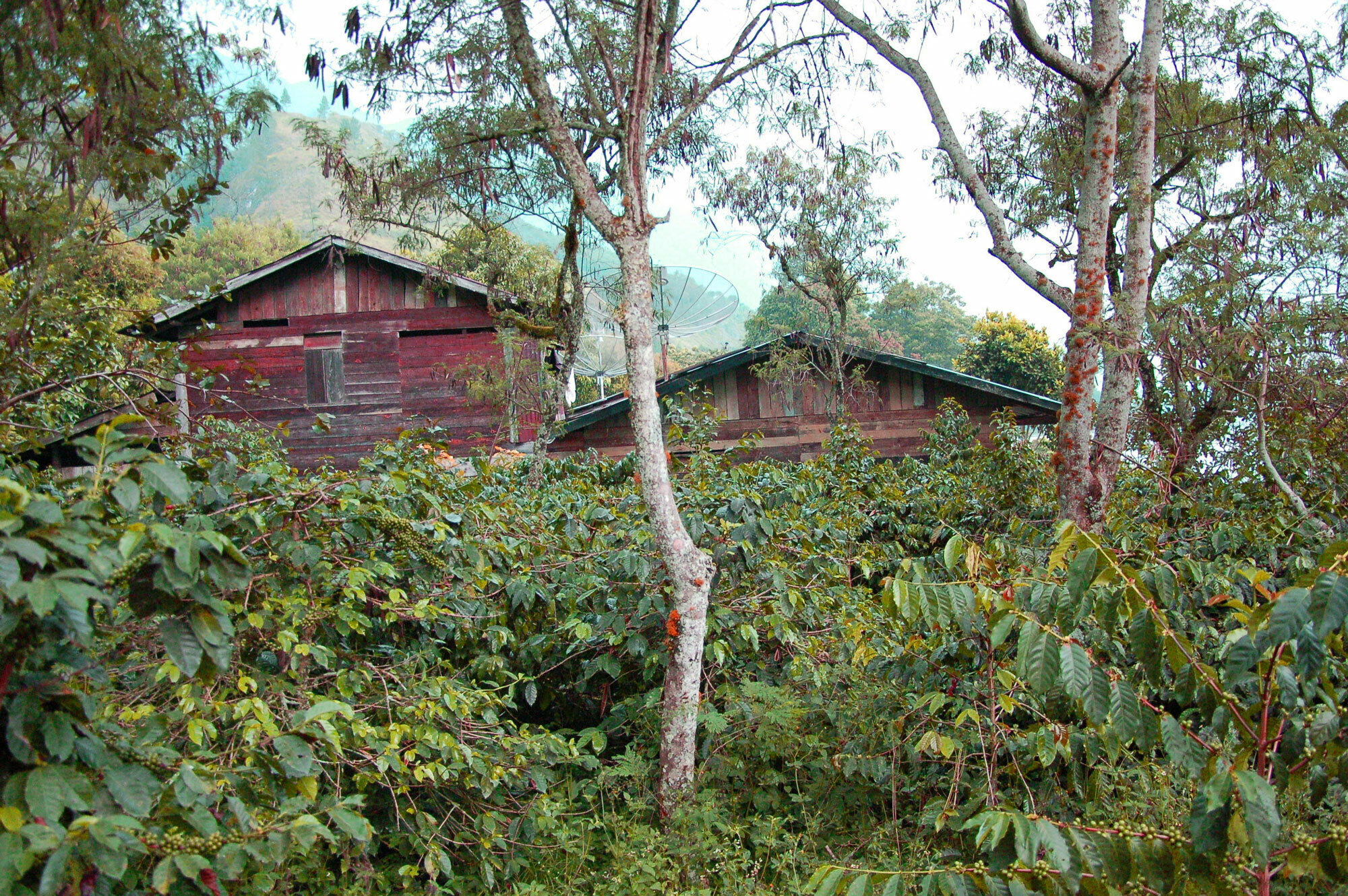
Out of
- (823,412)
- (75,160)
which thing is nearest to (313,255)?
(823,412)

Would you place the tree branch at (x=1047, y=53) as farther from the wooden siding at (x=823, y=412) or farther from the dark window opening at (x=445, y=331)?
the dark window opening at (x=445, y=331)

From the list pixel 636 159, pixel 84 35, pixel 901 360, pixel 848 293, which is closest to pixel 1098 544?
pixel 636 159

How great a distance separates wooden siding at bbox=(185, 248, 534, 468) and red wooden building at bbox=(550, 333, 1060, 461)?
271cm

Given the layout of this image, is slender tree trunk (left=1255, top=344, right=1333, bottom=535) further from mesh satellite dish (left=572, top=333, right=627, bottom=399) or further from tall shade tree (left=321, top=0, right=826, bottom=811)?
mesh satellite dish (left=572, top=333, right=627, bottom=399)

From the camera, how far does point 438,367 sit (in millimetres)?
14578

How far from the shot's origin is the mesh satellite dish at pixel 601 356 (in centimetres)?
1914

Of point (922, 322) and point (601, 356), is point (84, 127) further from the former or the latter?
point (922, 322)

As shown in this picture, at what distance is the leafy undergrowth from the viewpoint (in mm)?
1967

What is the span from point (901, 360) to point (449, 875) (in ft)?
39.6

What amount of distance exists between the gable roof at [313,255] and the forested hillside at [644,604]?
5232mm

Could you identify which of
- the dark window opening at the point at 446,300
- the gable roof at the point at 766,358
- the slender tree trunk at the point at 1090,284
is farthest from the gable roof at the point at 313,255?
the slender tree trunk at the point at 1090,284

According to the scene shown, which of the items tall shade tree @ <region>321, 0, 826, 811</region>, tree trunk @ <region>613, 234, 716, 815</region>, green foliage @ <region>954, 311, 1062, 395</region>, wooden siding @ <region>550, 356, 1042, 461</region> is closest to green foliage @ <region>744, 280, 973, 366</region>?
green foliage @ <region>954, 311, 1062, 395</region>

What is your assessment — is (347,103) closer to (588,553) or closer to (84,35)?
(84,35)

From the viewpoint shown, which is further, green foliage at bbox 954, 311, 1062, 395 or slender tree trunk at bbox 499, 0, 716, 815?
green foliage at bbox 954, 311, 1062, 395
